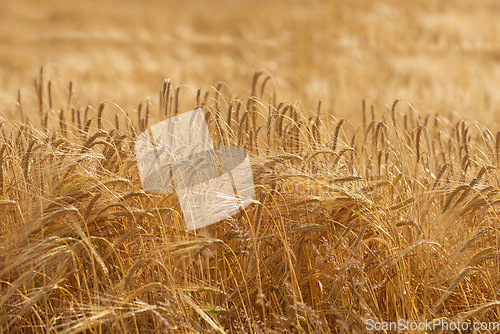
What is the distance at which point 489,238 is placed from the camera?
1715 mm

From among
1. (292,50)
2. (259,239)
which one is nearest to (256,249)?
(259,239)

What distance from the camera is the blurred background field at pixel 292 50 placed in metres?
8.14

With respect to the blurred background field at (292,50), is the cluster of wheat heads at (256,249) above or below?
below

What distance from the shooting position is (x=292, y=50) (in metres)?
10.7

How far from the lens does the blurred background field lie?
26.7 ft

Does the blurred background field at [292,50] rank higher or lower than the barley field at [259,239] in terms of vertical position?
higher

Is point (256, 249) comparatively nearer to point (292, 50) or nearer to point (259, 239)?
point (259, 239)

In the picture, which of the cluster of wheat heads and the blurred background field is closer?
the cluster of wheat heads

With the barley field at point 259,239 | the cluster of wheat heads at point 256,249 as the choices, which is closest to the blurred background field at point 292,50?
the barley field at point 259,239

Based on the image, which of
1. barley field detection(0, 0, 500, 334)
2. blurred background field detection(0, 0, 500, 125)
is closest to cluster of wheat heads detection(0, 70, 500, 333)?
barley field detection(0, 0, 500, 334)

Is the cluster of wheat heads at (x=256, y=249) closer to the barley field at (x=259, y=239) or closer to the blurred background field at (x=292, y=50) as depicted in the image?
the barley field at (x=259, y=239)

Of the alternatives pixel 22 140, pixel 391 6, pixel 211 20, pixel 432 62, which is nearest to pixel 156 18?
pixel 211 20

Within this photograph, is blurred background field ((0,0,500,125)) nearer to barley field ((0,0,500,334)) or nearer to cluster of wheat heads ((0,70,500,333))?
barley field ((0,0,500,334))

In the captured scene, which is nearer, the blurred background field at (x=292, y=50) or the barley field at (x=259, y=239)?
the barley field at (x=259, y=239)
